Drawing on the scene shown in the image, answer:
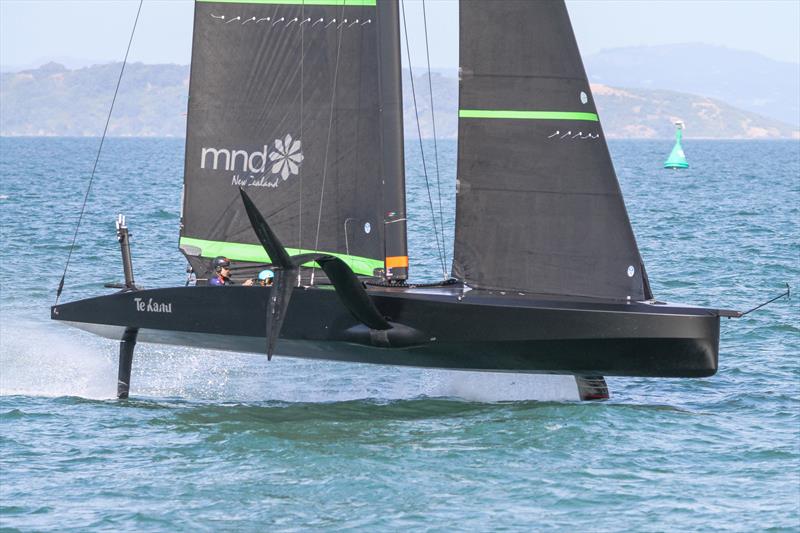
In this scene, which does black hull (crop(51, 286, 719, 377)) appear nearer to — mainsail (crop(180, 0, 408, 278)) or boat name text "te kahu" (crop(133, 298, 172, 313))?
boat name text "te kahu" (crop(133, 298, 172, 313))

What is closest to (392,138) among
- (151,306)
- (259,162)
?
(259,162)

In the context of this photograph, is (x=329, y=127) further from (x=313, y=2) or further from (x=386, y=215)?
(x=313, y=2)

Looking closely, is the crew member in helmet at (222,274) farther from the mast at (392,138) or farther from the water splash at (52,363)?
the water splash at (52,363)

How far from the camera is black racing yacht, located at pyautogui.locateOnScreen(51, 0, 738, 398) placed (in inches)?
571

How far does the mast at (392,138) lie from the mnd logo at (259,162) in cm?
113

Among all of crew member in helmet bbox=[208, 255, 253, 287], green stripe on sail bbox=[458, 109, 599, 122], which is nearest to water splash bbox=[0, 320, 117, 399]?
crew member in helmet bbox=[208, 255, 253, 287]

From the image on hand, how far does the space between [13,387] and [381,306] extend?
5.62 m

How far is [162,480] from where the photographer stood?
502 inches

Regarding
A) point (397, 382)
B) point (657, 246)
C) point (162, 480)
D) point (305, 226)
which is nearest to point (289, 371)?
point (397, 382)

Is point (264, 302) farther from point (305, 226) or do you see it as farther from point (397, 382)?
point (397, 382)

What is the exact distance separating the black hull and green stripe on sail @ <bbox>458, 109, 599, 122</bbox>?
202 cm

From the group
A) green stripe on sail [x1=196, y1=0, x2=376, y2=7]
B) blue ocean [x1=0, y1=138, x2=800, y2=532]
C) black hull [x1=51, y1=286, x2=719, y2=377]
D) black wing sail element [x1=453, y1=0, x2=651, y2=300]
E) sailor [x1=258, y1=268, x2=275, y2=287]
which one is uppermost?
green stripe on sail [x1=196, y1=0, x2=376, y2=7]

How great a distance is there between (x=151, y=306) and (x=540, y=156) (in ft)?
16.0

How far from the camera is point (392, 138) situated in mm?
15781
